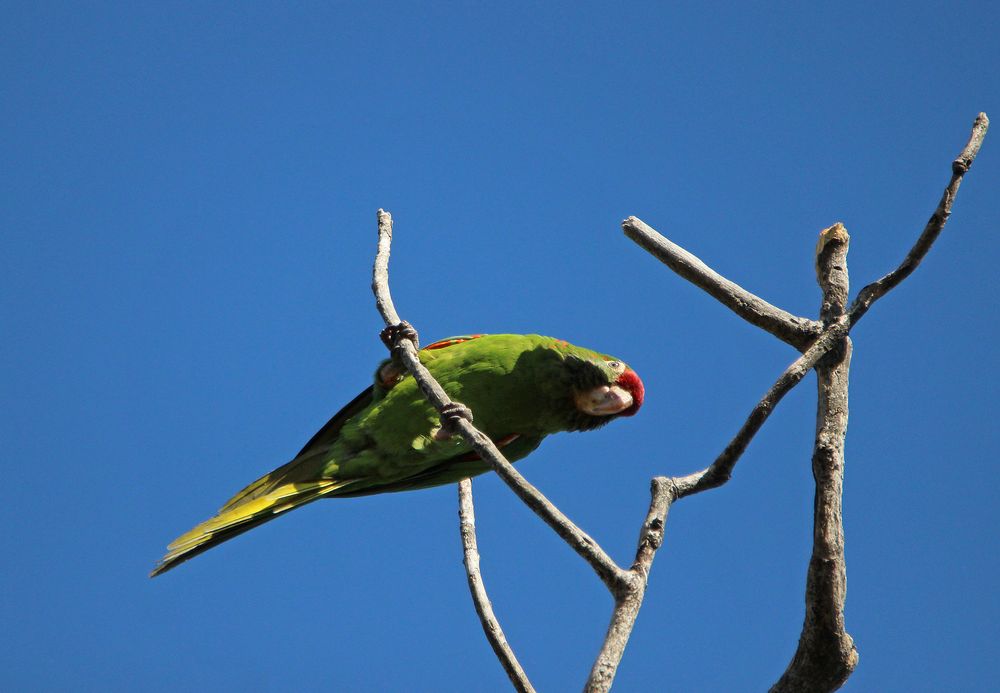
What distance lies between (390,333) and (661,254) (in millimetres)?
1217

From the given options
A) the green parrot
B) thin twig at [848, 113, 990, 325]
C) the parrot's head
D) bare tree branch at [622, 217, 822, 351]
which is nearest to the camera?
thin twig at [848, 113, 990, 325]

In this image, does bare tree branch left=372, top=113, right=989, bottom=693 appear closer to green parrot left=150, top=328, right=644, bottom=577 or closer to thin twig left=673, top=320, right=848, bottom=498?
thin twig left=673, top=320, right=848, bottom=498

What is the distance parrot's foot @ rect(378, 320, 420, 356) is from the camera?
3.76 metres

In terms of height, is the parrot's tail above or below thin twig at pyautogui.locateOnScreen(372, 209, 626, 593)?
above

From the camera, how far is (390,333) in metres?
3.81

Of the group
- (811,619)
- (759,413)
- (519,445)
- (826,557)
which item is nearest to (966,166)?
(759,413)

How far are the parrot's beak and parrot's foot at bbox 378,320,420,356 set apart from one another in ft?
3.37

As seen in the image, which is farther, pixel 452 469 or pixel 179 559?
pixel 452 469

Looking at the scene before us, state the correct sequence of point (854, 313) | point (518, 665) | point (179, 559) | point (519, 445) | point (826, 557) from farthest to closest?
point (519, 445) < point (179, 559) < point (518, 665) < point (854, 313) < point (826, 557)

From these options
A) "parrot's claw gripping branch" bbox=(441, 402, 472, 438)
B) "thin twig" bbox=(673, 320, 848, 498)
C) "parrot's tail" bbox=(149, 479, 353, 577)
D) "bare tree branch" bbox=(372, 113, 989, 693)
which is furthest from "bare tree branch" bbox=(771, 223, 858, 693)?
"parrot's tail" bbox=(149, 479, 353, 577)

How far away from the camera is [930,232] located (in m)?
2.82

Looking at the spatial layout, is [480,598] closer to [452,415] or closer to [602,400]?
[452,415]

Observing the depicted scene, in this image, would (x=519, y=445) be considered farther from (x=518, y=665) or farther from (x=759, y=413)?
(x=759, y=413)

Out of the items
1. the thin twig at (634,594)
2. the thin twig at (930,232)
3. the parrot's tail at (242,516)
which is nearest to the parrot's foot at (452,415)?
the thin twig at (634,594)
